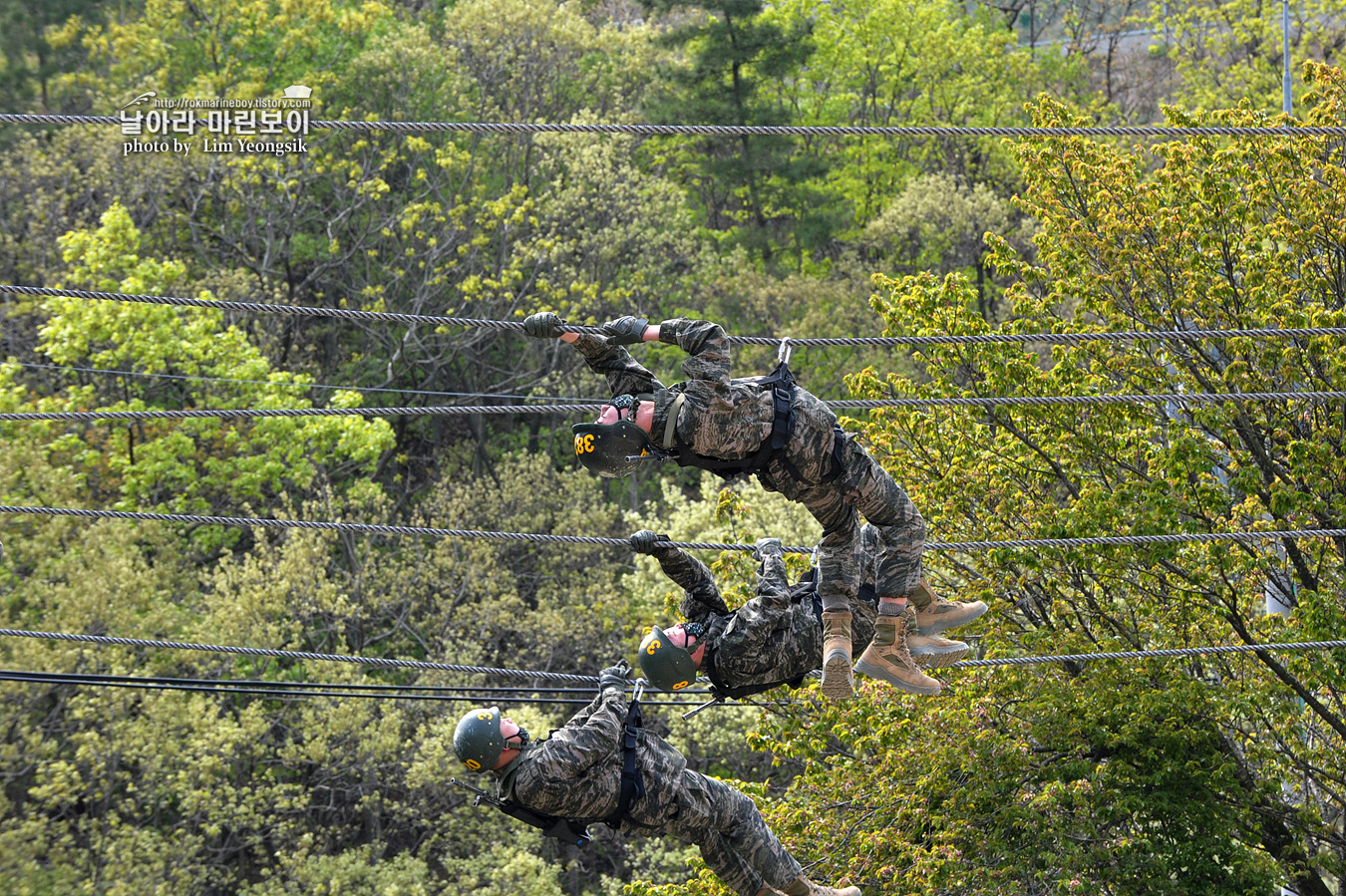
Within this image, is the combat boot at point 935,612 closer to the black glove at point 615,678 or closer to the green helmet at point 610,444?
the black glove at point 615,678

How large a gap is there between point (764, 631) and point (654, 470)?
84.8 feet

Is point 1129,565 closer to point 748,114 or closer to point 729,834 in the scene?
point 729,834

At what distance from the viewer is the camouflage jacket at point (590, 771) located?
7.35m

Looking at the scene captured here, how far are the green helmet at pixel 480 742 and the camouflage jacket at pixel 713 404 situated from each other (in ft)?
5.65

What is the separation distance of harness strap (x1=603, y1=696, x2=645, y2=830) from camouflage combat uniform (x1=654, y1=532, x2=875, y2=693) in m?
0.52

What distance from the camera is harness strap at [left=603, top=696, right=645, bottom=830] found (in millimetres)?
7441

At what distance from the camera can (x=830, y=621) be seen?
7.54 m

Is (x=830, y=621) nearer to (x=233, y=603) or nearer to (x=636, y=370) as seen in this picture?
(x=636, y=370)

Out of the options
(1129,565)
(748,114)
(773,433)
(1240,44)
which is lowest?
(1129,565)

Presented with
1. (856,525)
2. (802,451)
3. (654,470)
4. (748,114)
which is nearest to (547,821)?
(856,525)

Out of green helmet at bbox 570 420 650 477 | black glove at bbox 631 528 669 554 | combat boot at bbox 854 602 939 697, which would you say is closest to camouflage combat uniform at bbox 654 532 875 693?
combat boot at bbox 854 602 939 697

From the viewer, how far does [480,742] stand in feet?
24.0

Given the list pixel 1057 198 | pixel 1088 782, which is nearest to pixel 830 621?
pixel 1088 782

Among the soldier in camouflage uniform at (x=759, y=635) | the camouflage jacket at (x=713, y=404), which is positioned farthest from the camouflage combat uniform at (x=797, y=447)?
the soldier in camouflage uniform at (x=759, y=635)
